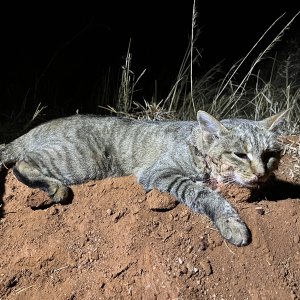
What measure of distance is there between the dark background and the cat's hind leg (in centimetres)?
174

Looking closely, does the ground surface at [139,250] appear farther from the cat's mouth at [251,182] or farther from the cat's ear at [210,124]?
the cat's ear at [210,124]

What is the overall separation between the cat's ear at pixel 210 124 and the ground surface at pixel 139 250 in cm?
47

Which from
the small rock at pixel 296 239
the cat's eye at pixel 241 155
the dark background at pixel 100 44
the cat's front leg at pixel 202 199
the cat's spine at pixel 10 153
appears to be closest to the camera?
the cat's front leg at pixel 202 199

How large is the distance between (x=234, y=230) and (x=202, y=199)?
1.22 feet

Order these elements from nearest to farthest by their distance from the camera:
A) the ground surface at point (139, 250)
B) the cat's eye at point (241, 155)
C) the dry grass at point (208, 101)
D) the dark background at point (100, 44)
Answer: the ground surface at point (139, 250) → the cat's eye at point (241, 155) → the dry grass at point (208, 101) → the dark background at point (100, 44)

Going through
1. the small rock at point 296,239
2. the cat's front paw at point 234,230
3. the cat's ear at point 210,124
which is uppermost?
the cat's ear at point 210,124

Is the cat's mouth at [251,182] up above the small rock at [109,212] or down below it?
above

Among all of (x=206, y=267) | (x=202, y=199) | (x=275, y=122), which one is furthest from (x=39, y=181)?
(x=275, y=122)

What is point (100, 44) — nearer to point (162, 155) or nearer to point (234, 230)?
point (162, 155)

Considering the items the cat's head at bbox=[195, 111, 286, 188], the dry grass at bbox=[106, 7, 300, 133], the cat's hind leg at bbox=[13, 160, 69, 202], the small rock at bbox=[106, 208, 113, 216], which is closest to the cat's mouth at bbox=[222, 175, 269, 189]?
the cat's head at bbox=[195, 111, 286, 188]

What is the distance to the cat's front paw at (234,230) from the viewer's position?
3.69 metres

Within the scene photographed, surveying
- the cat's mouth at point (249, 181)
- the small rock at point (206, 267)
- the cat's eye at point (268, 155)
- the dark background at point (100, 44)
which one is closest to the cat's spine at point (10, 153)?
the dark background at point (100, 44)

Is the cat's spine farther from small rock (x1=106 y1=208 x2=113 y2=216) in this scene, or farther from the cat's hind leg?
small rock (x1=106 y1=208 x2=113 y2=216)

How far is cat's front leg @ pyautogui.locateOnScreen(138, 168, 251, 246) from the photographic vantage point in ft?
12.2
